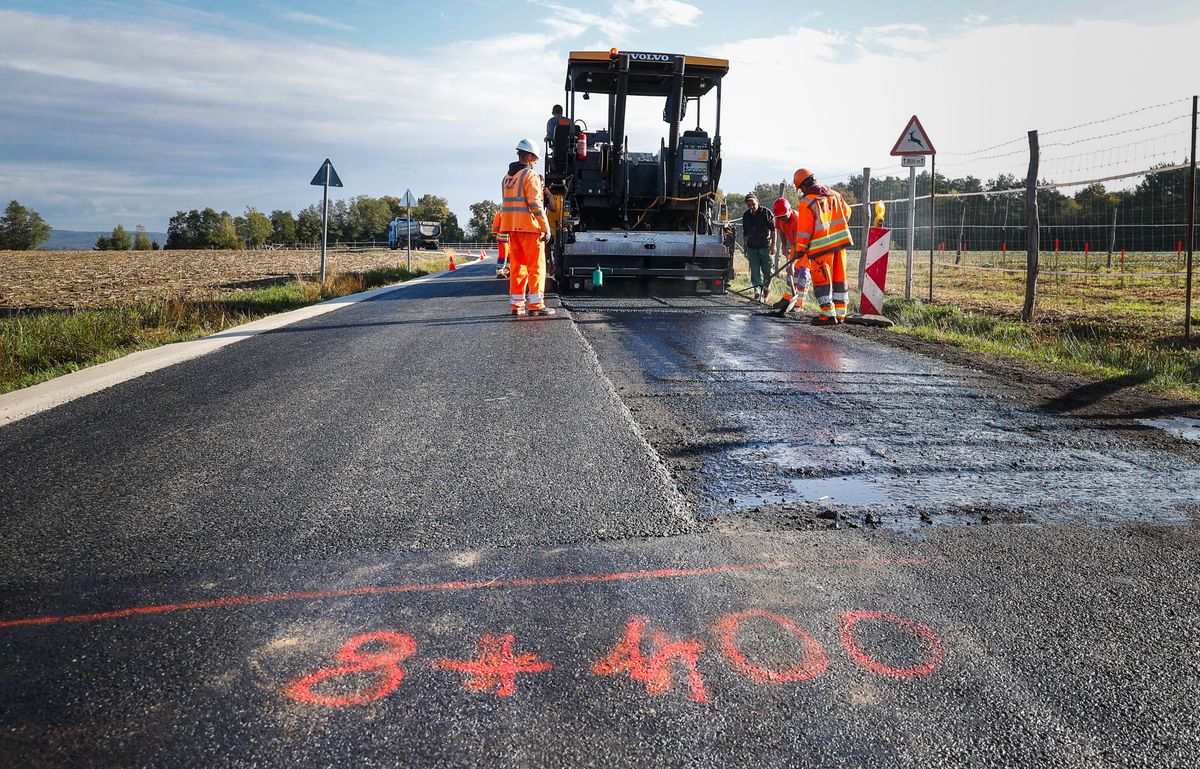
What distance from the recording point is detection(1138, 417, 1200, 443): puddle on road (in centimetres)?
455

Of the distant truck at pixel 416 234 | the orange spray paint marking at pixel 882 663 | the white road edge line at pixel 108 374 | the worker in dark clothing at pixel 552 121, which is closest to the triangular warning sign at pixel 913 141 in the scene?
the worker in dark clothing at pixel 552 121

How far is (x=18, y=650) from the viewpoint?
2.25 m

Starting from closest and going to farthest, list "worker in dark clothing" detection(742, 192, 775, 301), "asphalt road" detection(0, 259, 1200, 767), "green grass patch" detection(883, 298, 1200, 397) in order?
"asphalt road" detection(0, 259, 1200, 767), "green grass patch" detection(883, 298, 1200, 397), "worker in dark clothing" detection(742, 192, 775, 301)

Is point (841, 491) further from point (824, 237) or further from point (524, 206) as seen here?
point (524, 206)

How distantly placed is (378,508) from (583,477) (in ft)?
3.01

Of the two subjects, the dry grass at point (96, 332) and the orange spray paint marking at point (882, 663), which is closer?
the orange spray paint marking at point (882, 663)

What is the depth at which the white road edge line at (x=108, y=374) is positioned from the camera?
5539mm

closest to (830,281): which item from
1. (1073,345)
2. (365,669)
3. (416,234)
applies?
(1073,345)

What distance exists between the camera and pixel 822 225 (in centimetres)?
983

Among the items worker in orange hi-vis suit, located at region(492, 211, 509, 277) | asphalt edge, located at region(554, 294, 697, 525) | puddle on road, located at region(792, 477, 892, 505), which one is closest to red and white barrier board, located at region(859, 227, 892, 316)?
worker in orange hi-vis suit, located at region(492, 211, 509, 277)

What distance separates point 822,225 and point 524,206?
3.55 metres

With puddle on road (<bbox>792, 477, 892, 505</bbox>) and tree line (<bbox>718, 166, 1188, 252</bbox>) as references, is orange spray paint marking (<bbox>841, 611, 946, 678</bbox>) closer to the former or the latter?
puddle on road (<bbox>792, 477, 892, 505</bbox>)

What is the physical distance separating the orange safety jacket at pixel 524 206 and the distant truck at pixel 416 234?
2346 inches

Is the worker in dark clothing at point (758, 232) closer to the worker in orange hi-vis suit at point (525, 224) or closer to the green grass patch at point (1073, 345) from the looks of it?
the green grass patch at point (1073, 345)
